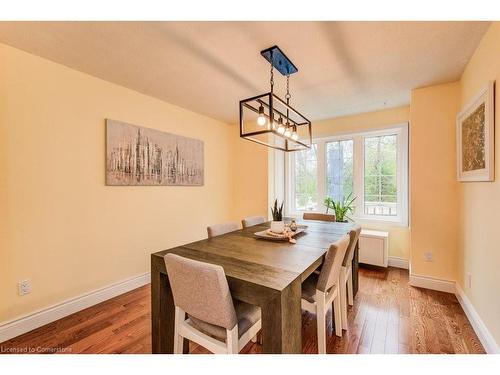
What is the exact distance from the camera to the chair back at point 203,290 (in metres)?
1.08

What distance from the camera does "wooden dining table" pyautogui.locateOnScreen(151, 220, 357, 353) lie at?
41.3 inches

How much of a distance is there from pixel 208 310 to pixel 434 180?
280 centimetres

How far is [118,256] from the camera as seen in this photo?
2555 mm

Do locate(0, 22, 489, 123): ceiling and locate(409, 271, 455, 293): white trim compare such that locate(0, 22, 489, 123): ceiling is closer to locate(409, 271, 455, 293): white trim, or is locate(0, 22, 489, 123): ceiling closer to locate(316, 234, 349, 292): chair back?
locate(316, 234, 349, 292): chair back

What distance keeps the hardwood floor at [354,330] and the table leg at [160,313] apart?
250 millimetres

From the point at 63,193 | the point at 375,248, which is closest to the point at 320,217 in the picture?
the point at 375,248

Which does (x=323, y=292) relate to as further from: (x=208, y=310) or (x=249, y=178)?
(x=249, y=178)

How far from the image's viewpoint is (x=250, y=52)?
6.20 feet

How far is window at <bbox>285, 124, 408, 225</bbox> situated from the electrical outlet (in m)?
3.55

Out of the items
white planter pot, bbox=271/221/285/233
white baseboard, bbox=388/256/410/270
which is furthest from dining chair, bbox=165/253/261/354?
white baseboard, bbox=388/256/410/270

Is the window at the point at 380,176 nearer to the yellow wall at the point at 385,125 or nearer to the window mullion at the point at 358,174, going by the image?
the window mullion at the point at 358,174
